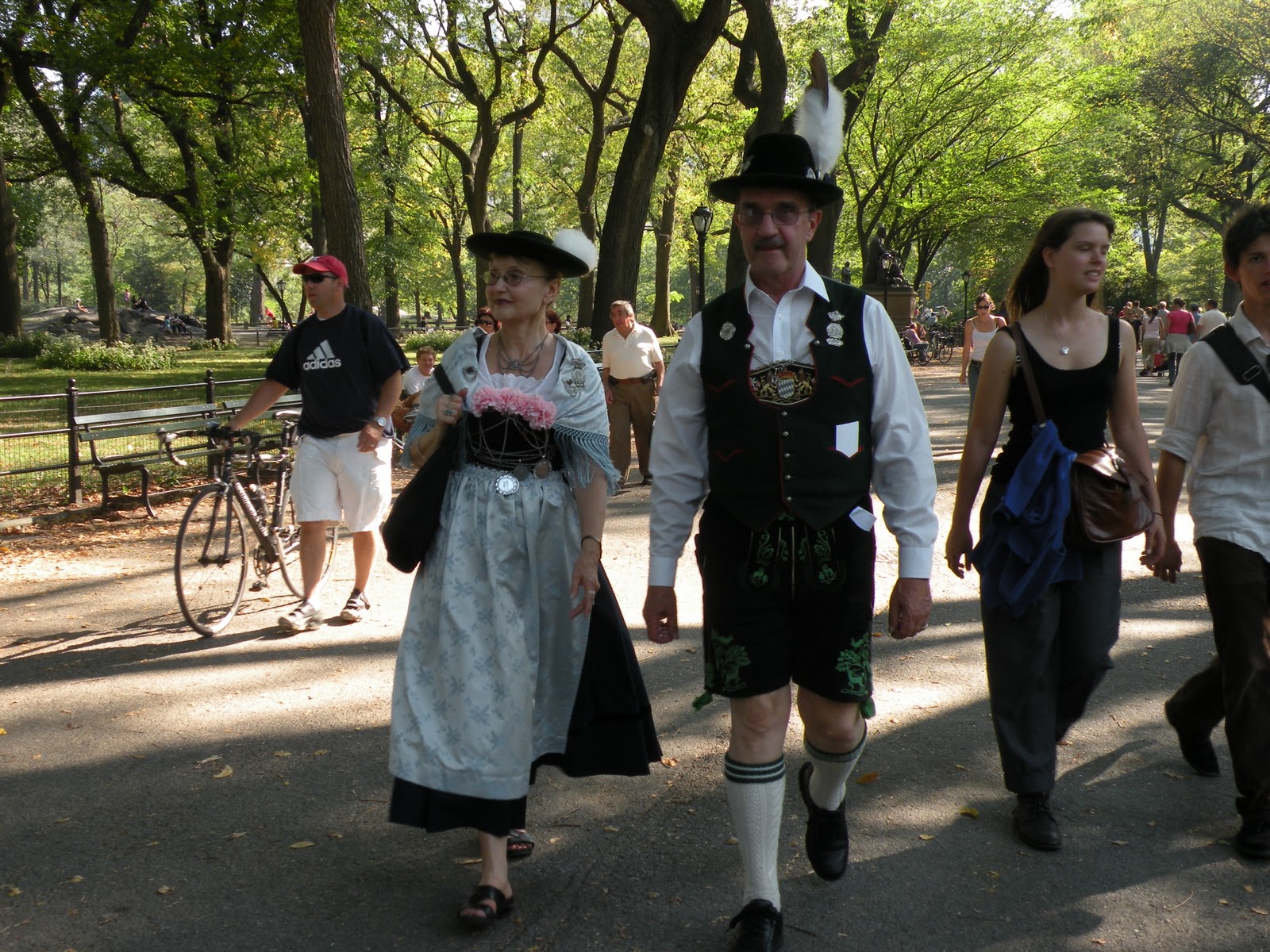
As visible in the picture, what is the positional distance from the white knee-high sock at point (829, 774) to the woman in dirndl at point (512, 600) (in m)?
0.50

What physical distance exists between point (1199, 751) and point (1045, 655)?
105 centimetres

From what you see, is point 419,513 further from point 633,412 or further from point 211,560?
point 633,412

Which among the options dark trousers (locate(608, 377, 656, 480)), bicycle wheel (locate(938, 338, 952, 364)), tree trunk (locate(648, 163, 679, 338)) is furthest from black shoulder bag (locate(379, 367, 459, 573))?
bicycle wheel (locate(938, 338, 952, 364))

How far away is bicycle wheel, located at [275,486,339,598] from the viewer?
743cm

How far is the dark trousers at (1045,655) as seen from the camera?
13.2 ft

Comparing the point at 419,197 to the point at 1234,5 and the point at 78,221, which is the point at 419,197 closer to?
the point at 1234,5

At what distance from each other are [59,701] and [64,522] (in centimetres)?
556

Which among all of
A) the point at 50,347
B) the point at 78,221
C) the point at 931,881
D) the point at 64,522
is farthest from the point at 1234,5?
the point at 78,221

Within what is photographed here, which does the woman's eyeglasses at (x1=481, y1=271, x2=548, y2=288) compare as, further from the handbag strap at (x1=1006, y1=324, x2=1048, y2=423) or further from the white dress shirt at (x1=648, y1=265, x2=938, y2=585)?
the handbag strap at (x1=1006, y1=324, x2=1048, y2=423)

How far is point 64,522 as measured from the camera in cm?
1053

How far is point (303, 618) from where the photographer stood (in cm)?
678

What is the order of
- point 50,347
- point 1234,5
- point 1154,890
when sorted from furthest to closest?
point 1234,5 → point 50,347 → point 1154,890

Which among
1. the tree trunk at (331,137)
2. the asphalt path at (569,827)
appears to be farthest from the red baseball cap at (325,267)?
the tree trunk at (331,137)

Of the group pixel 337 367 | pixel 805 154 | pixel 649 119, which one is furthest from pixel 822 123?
pixel 649 119
